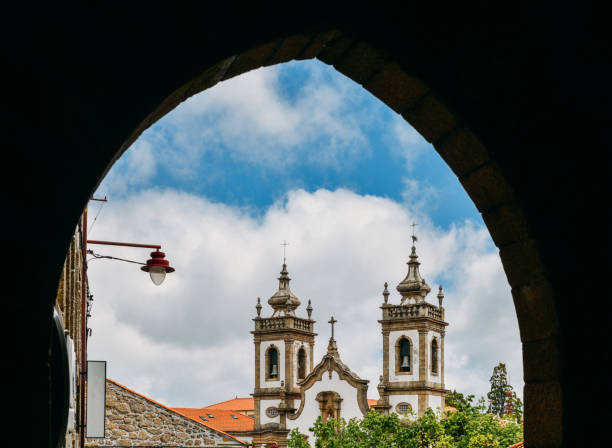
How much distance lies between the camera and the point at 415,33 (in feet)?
7.89

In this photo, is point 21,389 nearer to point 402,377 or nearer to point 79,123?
point 79,123

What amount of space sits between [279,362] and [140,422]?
33963 mm

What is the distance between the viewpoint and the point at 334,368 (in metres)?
46.2

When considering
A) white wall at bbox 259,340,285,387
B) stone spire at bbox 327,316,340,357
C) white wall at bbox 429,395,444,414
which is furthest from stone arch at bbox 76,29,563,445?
white wall at bbox 259,340,285,387

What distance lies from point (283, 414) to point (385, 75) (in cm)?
4563

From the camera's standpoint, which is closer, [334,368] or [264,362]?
[334,368]

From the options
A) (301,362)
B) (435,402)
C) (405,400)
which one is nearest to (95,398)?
(405,400)

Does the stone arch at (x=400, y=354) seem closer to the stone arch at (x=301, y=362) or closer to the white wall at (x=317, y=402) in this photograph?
the white wall at (x=317, y=402)

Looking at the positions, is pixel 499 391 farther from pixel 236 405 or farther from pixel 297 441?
pixel 236 405

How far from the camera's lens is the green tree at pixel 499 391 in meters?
52.5

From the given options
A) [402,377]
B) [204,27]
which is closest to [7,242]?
[204,27]

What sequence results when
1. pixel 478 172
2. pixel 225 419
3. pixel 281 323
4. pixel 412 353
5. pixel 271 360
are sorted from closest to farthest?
pixel 478 172
pixel 412 353
pixel 281 323
pixel 271 360
pixel 225 419

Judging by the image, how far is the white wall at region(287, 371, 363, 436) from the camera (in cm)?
4516

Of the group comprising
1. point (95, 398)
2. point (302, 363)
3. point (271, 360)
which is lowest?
point (95, 398)
